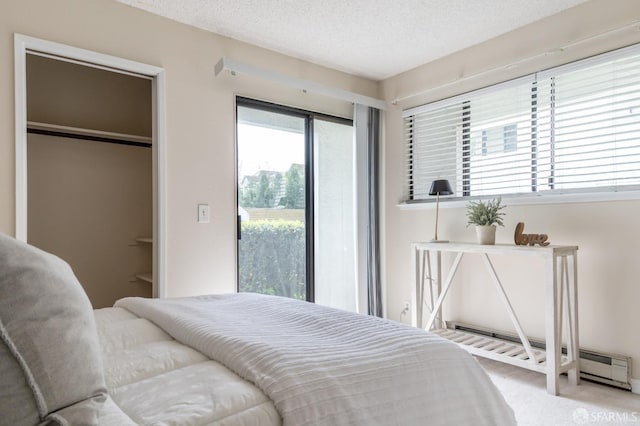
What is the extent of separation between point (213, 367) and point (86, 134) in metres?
2.95

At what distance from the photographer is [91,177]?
11.2 ft

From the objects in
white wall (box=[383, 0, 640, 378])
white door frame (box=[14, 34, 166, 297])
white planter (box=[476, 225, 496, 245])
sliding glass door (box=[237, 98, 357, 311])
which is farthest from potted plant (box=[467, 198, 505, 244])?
white door frame (box=[14, 34, 166, 297])

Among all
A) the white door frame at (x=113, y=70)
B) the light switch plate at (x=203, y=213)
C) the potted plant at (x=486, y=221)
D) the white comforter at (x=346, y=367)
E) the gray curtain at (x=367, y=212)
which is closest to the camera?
the white comforter at (x=346, y=367)

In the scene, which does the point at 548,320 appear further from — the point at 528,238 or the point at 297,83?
the point at 297,83

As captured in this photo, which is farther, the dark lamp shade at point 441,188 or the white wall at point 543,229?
the dark lamp shade at point 441,188

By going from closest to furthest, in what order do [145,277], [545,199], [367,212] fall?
[545,199]
[145,277]
[367,212]

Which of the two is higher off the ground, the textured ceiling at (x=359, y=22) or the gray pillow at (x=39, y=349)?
the textured ceiling at (x=359, y=22)

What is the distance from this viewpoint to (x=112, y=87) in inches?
141

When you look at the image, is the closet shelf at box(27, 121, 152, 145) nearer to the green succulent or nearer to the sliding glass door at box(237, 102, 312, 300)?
the sliding glass door at box(237, 102, 312, 300)

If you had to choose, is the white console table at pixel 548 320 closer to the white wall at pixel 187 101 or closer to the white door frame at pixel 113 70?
the white wall at pixel 187 101

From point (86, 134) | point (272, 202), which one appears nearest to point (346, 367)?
point (272, 202)

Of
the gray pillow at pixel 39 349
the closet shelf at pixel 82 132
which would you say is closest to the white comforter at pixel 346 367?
the gray pillow at pixel 39 349

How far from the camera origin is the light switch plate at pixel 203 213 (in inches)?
115

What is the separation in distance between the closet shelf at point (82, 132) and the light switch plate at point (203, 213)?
3.18 feet
